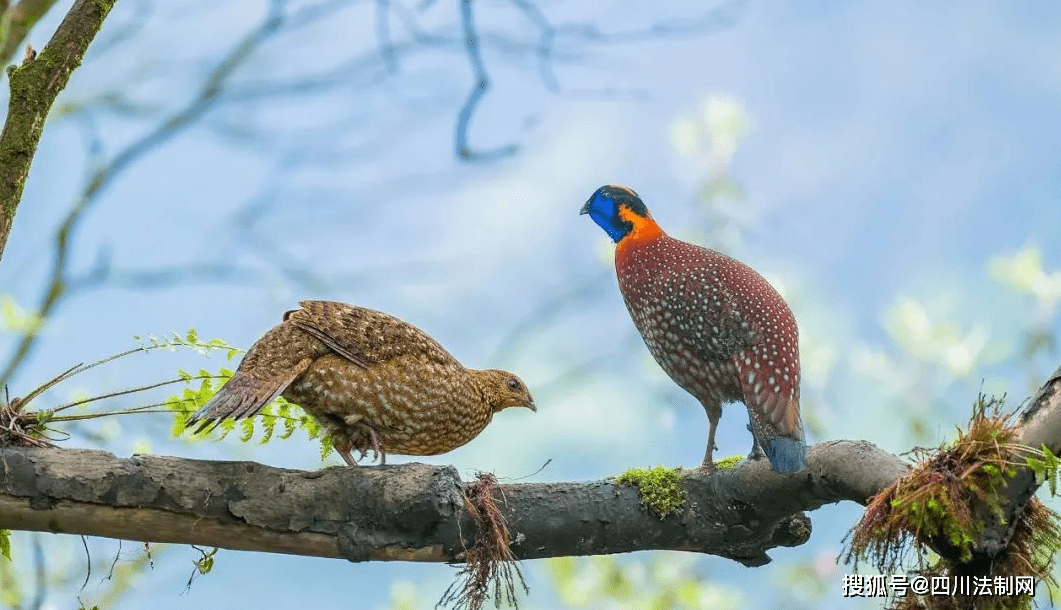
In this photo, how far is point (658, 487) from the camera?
4.00 meters

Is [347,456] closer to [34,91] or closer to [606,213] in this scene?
[606,213]

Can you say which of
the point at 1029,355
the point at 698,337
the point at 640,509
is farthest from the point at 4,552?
the point at 1029,355

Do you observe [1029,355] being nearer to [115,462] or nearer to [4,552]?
[115,462]

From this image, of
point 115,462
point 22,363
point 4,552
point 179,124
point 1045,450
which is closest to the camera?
point 1045,450

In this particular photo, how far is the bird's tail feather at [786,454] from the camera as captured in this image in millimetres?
3738

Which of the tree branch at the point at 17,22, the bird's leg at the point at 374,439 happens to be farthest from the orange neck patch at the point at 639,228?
the tree branch at the point at 17,22

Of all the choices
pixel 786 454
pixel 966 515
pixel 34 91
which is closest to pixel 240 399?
pixel 34 91

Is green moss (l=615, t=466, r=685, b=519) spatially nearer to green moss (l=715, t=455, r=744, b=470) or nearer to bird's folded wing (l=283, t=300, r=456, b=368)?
green moss (l=715, t=455, r=744, b=470)

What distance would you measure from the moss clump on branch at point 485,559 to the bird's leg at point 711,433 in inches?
31.7

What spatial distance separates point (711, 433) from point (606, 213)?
1081 millimetres

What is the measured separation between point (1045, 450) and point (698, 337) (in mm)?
1265

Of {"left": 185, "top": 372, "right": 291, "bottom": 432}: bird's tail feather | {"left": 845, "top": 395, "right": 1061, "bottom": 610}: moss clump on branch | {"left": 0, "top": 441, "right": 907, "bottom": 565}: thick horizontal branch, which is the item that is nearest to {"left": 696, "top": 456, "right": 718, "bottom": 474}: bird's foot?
{"left": 0, "top": 441, "right": 907, "bottom": 565}: thick horizontal branch

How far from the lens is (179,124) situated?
A: 602cm

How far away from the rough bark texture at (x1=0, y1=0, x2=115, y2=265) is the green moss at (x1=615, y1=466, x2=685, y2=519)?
7.95 feet
